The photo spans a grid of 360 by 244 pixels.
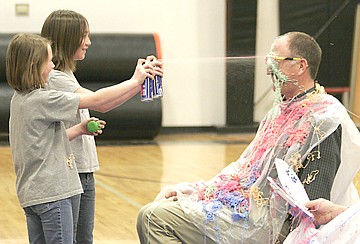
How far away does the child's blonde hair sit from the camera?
9.86 ft

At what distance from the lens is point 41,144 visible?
302 cm

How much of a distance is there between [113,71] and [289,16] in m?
2.09

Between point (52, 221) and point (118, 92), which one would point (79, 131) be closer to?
point (118, 92)

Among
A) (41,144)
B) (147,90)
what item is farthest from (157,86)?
(41,144)

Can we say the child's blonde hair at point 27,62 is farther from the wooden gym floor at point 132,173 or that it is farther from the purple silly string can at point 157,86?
the wooden gym floor at point 132,173

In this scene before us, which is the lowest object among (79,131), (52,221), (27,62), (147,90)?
(52,221)

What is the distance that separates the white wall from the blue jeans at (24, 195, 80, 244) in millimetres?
5781

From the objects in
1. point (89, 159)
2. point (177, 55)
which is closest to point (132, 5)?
point (177, 55)

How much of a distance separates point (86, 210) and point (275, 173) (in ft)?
2.87

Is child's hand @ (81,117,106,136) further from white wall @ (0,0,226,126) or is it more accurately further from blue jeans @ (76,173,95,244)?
white wall @ (0,0,226,126)

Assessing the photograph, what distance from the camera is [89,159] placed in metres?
3.46

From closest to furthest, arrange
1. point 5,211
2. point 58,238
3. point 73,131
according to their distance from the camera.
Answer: point 58,238 → point 73,131 → point 5,211

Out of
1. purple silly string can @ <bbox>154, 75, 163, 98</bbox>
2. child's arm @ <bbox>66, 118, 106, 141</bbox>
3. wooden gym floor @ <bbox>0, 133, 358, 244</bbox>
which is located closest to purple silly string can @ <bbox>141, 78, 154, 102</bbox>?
purple silly string can @ <bbox>154, 75, 163, 98</bbox>

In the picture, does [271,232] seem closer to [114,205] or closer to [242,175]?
[242,175]
